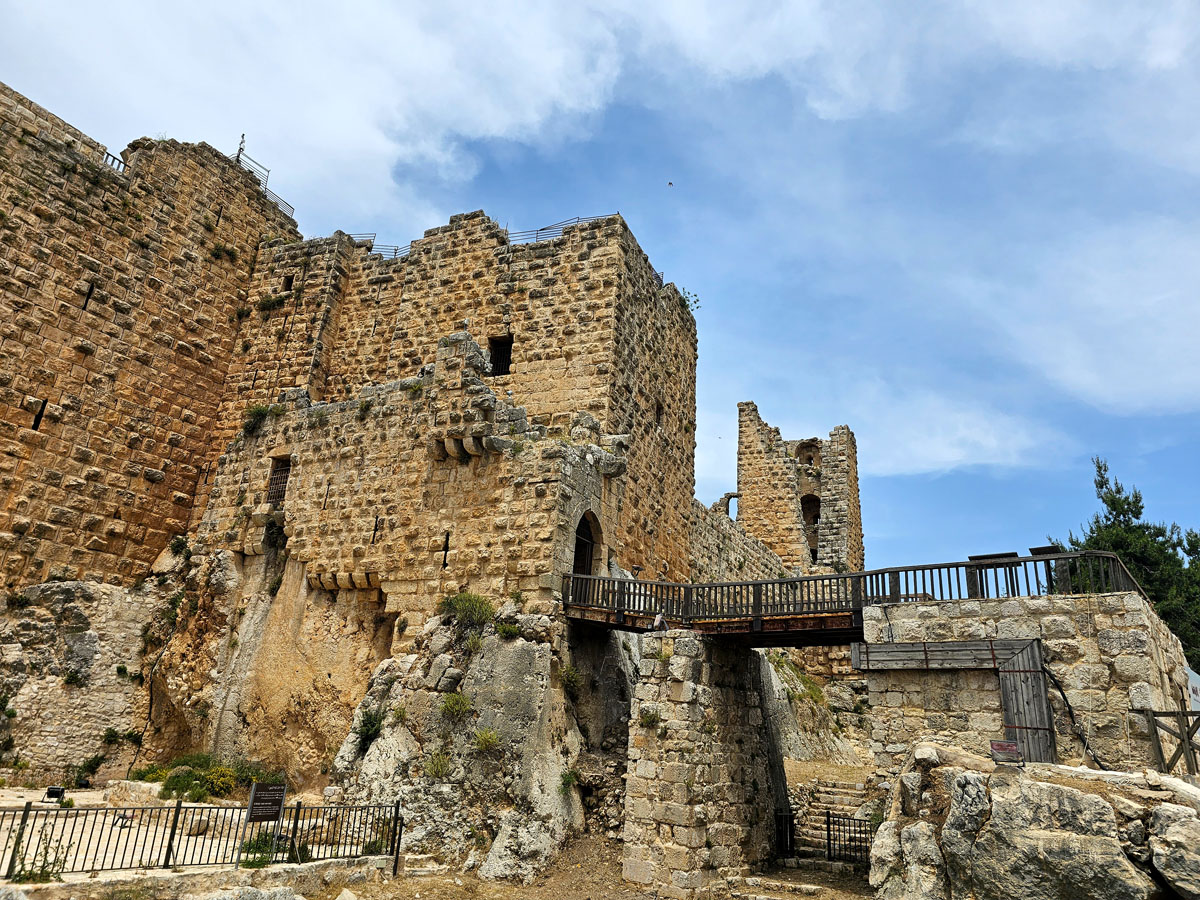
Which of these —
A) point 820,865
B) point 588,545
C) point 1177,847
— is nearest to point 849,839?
point 820,865

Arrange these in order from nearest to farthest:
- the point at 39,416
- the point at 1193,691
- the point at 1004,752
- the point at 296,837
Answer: the point at 1004,752
the point at 296,837
the point at 1193,691
the point at 39,416

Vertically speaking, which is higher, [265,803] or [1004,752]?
[1004,752]

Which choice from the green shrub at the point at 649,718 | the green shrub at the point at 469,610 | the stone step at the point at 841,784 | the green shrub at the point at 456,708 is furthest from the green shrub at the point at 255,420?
the stone step at the point at 841,784

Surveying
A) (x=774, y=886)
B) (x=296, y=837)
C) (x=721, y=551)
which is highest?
(x=721, y=551)

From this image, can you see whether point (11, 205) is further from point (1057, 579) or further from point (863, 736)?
point (863, 736)

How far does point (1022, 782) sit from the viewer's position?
7.95 m

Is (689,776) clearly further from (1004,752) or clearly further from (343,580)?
(343,580)

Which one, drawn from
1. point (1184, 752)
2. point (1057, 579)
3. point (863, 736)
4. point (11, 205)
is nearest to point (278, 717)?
point (11, 205)

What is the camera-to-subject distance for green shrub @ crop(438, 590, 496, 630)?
42.5 ft

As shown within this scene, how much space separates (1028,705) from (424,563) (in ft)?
30.5

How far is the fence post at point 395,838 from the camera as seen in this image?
10859mm

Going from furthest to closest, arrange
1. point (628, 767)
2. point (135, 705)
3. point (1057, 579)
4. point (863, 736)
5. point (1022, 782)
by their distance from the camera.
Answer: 1. point (863, 736)
2. point (135, 705)
3. point (628, 767)
4. point (1057, 579)
5. point (1022, 782)

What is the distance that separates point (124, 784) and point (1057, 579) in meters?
14.4

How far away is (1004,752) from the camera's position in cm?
889
